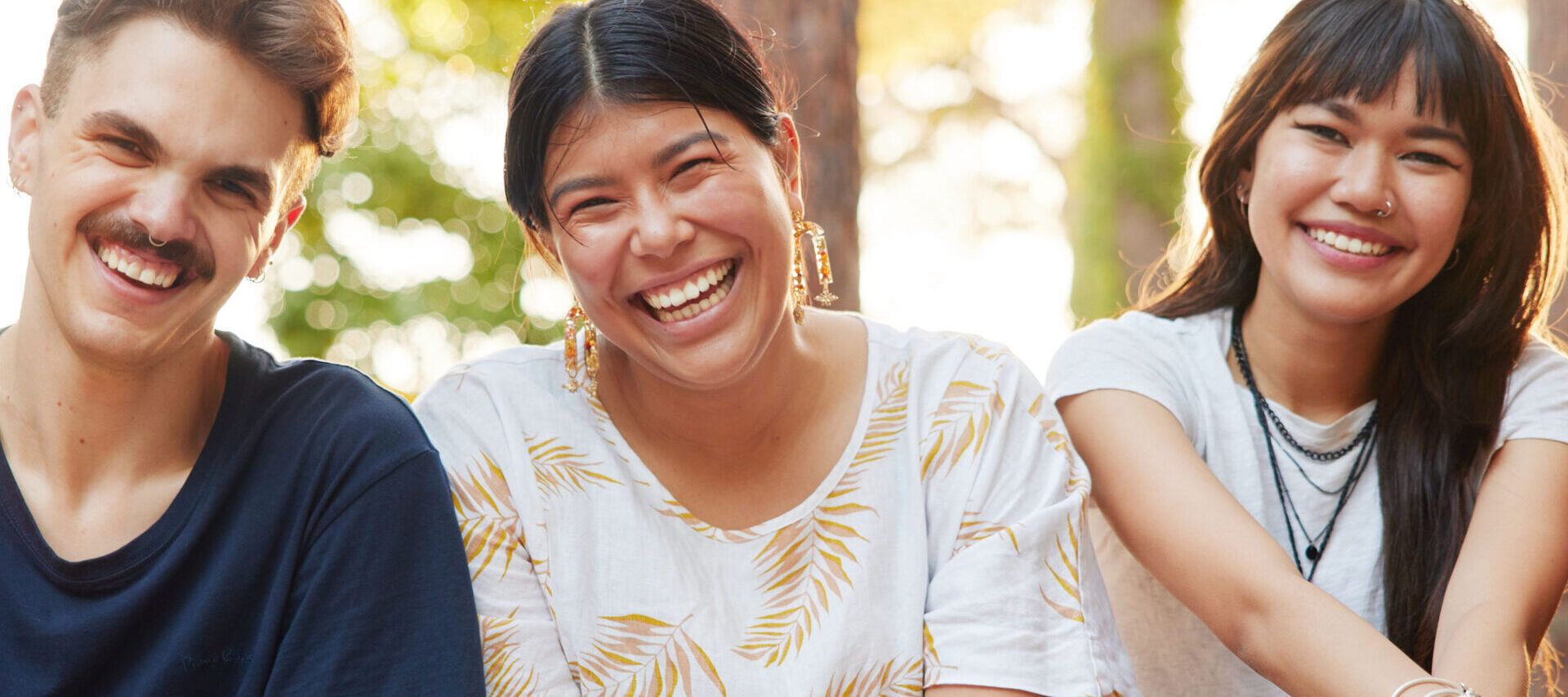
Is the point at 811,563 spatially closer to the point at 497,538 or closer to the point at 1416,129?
the point at 497,538

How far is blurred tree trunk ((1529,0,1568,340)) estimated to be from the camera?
3910mm

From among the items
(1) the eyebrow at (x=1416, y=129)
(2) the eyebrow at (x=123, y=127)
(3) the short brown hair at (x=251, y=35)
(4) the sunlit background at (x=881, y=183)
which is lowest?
(4) the sunlit background at (x=881, y=183)

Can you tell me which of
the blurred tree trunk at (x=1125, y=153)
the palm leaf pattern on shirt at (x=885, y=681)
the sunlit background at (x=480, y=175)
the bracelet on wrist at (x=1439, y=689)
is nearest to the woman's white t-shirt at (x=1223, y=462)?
the bracelet on wrist at (x=1439, y=689)

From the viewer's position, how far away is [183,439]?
205cm

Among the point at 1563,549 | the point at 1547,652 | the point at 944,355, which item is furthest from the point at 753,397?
the point at 1547,652

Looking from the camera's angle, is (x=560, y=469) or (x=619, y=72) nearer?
(x=619, y=72)

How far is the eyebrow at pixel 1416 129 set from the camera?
7.70ft

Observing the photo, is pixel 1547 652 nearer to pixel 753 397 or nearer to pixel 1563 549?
pixel 1563 549

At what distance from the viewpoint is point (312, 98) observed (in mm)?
2088

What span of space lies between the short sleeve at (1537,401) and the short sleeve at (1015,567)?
83 centimetres

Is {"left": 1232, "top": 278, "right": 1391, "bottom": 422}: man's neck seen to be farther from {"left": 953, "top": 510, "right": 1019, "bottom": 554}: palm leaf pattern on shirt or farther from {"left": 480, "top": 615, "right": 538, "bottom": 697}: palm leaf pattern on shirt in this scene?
{"left": 480, "top": 615, "right": 538, "bottom": 697}: palm leaf pattern on shirt

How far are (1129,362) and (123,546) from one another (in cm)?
166

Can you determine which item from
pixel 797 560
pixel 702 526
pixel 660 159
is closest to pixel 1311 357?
pixel 797 560

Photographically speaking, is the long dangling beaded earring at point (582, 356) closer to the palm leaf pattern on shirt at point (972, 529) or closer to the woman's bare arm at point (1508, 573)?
the palm leaf pattern on shirt at point (972, 529)
